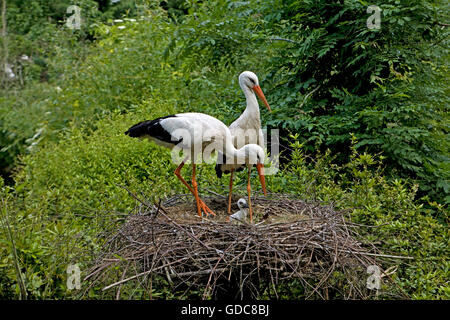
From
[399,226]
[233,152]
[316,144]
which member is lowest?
[399,226]

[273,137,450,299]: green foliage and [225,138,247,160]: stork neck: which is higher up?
[225,138,247,160]: stork neck

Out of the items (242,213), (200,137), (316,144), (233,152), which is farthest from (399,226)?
(316,144)

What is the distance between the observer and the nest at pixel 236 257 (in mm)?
2832

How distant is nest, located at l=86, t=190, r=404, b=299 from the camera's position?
9.29ft

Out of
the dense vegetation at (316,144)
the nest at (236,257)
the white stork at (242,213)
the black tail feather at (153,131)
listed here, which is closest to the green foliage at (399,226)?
the dense vegetation at (316,144)

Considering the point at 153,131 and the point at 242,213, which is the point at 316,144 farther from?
the point at 153,131

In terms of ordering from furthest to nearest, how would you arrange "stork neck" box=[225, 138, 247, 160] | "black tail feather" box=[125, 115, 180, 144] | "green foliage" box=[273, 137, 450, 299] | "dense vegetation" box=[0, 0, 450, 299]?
"black tail feather" box=[125, 115, 180, 144]
"stork neck" box=[225, 138, 247, 160]
"dense vegetation" box=[0, 0, 450, 299]
"green foliage" box=[273, 137, 450, 299]

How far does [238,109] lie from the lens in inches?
225

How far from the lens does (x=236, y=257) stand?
278 centimetres

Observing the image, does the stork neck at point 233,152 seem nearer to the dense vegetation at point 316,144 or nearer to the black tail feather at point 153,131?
the black tail feather at point 153,131

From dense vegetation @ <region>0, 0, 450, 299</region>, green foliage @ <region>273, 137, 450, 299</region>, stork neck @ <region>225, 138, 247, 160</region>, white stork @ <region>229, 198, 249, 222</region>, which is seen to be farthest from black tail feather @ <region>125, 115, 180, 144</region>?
green foliage @ <region>273, 137, 450, 299</region>

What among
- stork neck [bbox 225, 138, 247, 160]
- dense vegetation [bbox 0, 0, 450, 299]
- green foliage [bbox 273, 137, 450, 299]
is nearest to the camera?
green foliage [bbox 273, 137, 450, 299]

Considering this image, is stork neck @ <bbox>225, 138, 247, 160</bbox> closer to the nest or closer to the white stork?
the white stork
